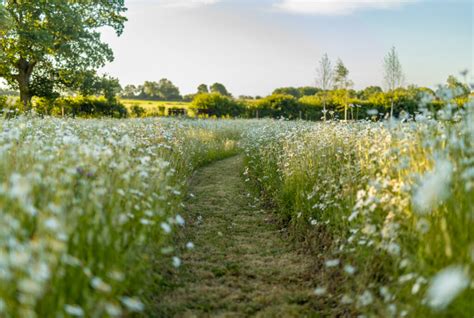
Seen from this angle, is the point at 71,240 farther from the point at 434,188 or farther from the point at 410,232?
the point at 410,232

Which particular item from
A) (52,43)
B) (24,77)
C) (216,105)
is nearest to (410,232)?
(52,43)

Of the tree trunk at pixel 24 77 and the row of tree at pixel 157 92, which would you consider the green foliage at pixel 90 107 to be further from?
the row of tree at pixel 157 92

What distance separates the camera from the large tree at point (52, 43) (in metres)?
23.8

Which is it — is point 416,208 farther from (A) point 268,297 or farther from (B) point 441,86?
(A) point 268,297

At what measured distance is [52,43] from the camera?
23750mm

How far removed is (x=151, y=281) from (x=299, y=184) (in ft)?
11.7

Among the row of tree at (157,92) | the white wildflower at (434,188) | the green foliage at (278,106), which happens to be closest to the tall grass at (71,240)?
the white wildflower at (434,188)

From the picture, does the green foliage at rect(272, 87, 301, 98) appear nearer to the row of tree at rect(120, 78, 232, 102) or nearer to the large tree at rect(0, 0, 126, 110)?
the row of tree at rect(120, 78, 232, 102)

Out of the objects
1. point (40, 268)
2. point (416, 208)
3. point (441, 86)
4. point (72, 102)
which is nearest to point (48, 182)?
point (40, 268)

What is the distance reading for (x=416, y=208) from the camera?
11.9 feet

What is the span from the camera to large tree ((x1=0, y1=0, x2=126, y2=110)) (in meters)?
23.8

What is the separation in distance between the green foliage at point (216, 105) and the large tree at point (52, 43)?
21.9 meters

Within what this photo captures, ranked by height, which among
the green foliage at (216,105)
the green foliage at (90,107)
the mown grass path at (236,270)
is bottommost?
the mown grass path at (236,270)

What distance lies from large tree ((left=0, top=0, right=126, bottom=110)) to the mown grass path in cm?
2039
